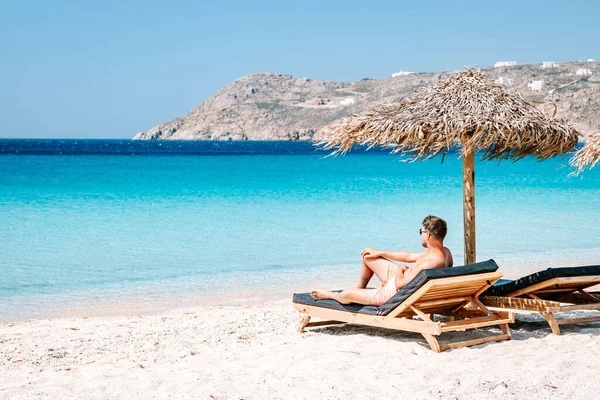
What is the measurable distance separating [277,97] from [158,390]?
139562 millimetres

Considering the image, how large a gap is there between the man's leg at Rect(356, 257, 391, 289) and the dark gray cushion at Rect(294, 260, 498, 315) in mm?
270

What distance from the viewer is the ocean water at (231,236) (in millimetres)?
8633

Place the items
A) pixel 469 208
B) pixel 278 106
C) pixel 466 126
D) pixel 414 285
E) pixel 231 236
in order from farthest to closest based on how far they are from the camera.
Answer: pixel 278 106 → pixel 231 236 → pixel 469 208 → pixel 466 126 → pixel 414 285

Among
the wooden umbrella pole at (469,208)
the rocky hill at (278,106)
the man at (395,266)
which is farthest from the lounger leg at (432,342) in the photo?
the rocky hill at (278,106)

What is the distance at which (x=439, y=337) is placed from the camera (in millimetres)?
5242

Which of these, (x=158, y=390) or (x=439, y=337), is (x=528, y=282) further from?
(x=158, y=390)

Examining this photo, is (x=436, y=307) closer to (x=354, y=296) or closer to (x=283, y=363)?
(x=354, y=296)

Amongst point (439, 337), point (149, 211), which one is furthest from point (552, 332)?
point (149, 211)

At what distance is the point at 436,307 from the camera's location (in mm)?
5035

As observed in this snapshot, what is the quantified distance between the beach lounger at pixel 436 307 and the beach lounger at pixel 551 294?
0.24 metres

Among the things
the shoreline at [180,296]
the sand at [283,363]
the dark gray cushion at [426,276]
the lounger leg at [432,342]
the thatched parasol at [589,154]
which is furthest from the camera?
the shoreline at [180,296]

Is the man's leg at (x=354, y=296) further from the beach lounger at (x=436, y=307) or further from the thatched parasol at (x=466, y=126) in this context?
the thatched parasol at (x=466, y=126)

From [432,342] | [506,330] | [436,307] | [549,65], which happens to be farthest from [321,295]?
[549,65]

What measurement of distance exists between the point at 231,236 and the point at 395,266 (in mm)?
7884
